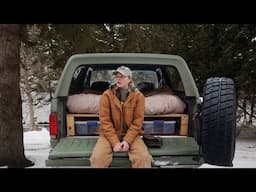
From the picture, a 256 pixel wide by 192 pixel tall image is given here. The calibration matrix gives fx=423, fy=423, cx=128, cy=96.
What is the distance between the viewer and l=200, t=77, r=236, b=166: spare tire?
3148 mm

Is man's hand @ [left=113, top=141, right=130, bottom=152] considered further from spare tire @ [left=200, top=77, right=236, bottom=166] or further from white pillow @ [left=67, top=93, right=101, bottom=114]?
white pillow @ [left=67, top=93, right=101, bottom=114]

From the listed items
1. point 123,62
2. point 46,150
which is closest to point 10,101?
point 46,150

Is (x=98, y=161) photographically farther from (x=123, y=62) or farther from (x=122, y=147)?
(x=123, y=62)

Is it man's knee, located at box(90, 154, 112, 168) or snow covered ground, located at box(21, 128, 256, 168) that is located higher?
man's knee, located at box(90, 154, 112, 168)

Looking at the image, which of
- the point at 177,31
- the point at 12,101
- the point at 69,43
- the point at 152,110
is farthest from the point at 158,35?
the point at 152,110

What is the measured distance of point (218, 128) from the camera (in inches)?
124

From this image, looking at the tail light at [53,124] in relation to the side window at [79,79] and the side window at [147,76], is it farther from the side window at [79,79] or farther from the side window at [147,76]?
the side window at [147,76]

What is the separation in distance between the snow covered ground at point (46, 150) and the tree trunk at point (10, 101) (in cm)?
38

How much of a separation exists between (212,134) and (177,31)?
268 inches

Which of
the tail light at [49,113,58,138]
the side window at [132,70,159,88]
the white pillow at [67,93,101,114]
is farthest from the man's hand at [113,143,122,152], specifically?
the side window at [132,70,159,88]

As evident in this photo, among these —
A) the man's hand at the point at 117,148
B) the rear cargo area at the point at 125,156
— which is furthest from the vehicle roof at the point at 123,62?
the man's hand at the point at 117,148

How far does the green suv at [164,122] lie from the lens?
3102 millimetres

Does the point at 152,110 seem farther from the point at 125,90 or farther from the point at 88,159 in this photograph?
the point at 88,159

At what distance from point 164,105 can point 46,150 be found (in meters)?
4.51
